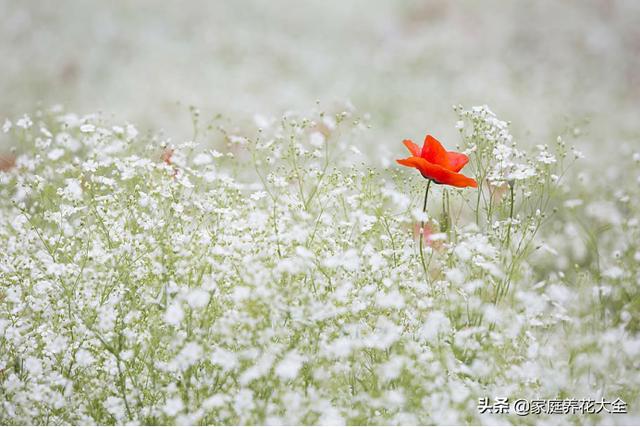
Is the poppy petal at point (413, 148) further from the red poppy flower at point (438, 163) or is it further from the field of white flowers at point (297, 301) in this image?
the field of white flowers at point (297, 301)

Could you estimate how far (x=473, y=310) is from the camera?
2062 mm

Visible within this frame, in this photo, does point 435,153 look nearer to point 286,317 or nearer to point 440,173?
point 440,173

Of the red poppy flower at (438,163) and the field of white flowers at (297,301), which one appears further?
the red poppy flower at (438,163)

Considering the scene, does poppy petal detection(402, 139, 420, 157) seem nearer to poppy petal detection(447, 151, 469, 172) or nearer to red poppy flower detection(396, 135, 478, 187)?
red poppy flower detection(396, 135, 478, 187)

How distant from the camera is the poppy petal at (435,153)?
7.39ft

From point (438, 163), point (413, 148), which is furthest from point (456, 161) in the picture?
point (413, 148)

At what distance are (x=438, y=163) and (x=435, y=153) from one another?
0.11 ft

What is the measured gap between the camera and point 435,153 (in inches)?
89.5

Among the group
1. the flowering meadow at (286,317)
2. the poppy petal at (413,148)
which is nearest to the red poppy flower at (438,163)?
the poppy petal at (413,148)

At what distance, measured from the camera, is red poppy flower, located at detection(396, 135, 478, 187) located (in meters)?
2.18

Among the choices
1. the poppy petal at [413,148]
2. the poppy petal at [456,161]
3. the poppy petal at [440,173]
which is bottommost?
the poppy petal at [440,173]

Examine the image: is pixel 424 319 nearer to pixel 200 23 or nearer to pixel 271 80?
pixel 271 80

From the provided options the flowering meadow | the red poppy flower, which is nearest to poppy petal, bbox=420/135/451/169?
the red poppy flower

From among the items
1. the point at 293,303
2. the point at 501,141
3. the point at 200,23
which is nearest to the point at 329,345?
the point at 293,303
